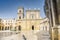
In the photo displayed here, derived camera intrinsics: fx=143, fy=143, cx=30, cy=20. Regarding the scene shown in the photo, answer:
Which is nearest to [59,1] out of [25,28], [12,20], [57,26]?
[57,26]

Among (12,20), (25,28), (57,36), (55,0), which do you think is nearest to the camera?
(57,36)

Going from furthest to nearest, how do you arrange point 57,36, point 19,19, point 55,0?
point 19,19 < point 55,0 < point 57,36

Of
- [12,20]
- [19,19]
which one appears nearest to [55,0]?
[19,19]

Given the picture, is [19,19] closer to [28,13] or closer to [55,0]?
[28,13]

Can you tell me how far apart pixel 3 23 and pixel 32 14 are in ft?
96.4

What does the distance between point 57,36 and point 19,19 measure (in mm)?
65062

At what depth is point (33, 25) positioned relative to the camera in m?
59.4

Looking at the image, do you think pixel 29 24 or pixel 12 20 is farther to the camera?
pixel 12 20

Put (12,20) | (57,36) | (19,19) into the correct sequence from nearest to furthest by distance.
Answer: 1. (57,36)
2. (19,19)
3. (12,20)

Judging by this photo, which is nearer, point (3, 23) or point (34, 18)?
point (34, 18)

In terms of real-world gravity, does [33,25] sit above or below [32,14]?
below

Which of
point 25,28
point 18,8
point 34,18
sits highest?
point 18,8

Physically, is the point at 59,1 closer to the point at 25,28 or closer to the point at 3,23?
the point at 25,28

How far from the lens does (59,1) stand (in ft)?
15.9
